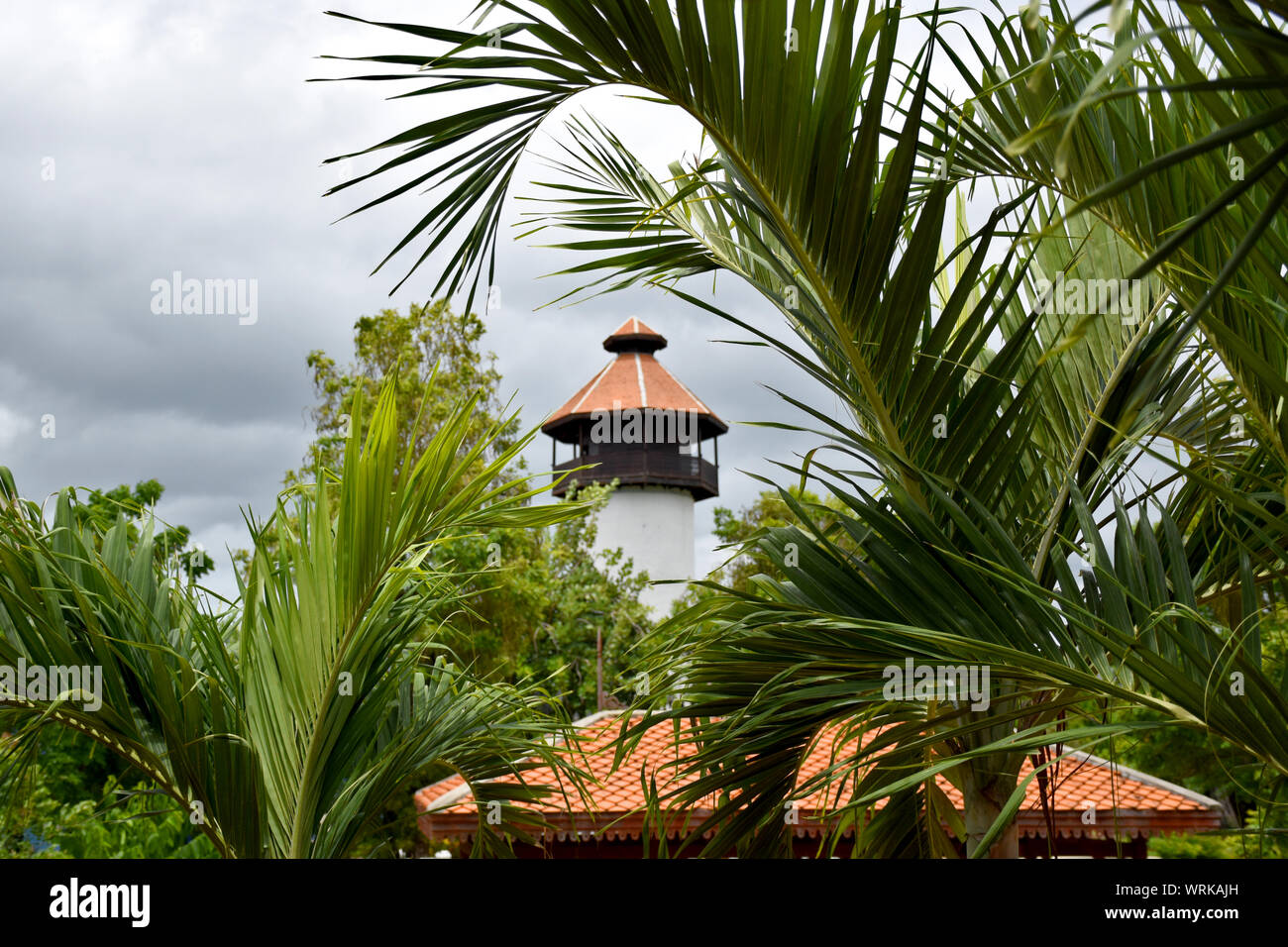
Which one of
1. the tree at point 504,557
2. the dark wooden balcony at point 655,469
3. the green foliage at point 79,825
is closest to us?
the green foliage at point 79,825

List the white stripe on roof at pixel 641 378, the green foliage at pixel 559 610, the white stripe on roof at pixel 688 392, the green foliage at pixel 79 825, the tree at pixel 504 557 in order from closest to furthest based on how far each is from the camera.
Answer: the green foliage at pixel 79 825, the green foliage at pixel 559 610, the tree at pixel 504 557, the white stripe on roof at pixel 641 378, the white stripe on roof at pixel 688 392

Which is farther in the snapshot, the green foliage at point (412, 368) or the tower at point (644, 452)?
the tower at point (644, 452)

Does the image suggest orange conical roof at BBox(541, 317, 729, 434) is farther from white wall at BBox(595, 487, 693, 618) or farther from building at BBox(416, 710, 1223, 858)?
building at BBox(416, 710, 1223, 858)

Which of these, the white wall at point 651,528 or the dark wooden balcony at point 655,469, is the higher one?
the dark wooden balcony at point 655,469

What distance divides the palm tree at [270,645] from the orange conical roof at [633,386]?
2050 centimetres

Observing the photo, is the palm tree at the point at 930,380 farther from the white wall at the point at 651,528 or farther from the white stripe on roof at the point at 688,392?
the white stripe on roof at the point at 688,392

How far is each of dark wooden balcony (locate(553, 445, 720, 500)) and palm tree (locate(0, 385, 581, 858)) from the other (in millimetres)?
21372

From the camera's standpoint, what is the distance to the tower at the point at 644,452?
2448 cm


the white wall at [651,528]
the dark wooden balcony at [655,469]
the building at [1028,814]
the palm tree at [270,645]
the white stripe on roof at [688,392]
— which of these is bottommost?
the building at [1028,814]

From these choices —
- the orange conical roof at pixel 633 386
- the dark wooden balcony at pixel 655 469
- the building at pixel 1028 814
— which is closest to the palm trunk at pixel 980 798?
the building at pixel 1028 814

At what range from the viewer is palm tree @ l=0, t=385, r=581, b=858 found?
9.14 ft

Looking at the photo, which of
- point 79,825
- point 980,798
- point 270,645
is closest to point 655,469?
point 79,825

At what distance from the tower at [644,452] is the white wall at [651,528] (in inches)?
1.0

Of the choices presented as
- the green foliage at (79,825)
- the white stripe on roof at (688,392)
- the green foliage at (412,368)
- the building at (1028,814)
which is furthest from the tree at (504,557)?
the white stripe on roof at (688,392)
